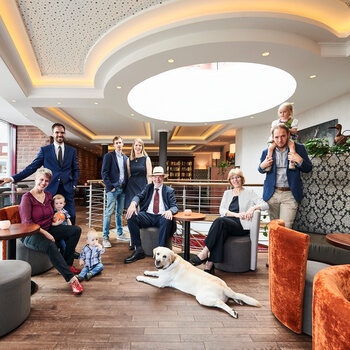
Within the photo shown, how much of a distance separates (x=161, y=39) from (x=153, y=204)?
Answer: 2411mm

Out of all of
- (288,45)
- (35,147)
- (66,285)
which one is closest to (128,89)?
(288,45)

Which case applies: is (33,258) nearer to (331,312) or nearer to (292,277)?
(292,277)

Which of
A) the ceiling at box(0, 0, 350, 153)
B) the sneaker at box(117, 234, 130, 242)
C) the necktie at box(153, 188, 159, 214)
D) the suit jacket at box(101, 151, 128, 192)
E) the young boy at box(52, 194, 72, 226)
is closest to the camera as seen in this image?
the young boy at box(52, 194, 72, 226)

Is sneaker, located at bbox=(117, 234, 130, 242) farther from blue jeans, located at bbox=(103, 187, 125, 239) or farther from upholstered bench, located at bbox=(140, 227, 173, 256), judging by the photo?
upholstered bench, located at bbox=(140, 227, 173, 256)

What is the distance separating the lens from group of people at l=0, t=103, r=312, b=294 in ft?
7.34

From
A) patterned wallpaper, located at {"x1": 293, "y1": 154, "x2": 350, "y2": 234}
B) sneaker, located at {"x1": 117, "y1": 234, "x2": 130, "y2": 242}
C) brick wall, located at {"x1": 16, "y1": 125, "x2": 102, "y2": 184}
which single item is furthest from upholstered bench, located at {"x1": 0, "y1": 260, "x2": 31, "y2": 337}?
brick wall, located at {"x1": 16, "y1": 125, "x2": 102, "y2": 184}

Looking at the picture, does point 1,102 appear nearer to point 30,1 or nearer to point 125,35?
A: point 30,1

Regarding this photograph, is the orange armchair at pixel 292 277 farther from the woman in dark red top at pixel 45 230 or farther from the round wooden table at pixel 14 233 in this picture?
the round wooden table at pixel 14 233

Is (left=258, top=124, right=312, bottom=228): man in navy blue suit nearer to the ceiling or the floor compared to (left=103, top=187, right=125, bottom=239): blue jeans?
nearer to the ceiling

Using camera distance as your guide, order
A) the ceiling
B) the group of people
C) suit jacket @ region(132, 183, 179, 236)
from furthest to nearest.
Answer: suit jacket @ region(132, 183, 179, 236) < the ceiling < the group of people

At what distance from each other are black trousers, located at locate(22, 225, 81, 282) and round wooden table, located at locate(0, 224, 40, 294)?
12cm

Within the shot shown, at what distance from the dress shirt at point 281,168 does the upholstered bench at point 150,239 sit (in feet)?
5.33

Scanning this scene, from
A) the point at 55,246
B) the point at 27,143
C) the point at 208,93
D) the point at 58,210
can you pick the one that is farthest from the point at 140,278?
the point at 27,143

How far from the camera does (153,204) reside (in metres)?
3.19
